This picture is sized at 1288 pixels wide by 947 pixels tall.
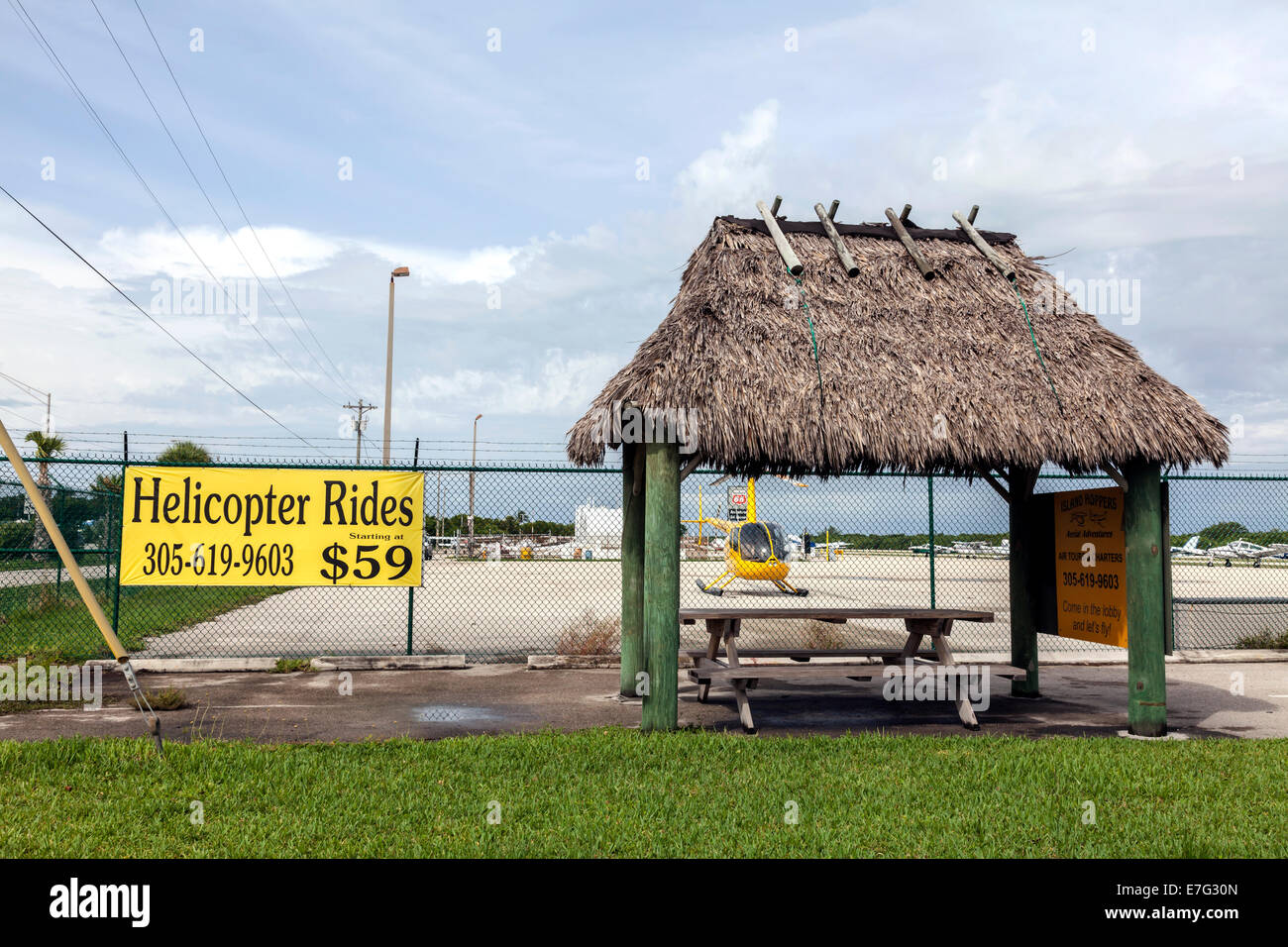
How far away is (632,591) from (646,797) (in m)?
4.23

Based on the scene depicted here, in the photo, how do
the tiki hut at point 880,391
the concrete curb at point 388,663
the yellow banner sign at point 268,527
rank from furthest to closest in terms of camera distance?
the concrete curb at point 388,663, the yellow banner sign at point 268,527, the tiki hut at point 880,391

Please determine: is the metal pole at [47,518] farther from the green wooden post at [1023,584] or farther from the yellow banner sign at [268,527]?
the green wooden post at [1023,584]

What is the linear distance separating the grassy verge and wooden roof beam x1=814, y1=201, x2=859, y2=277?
9.29 metres

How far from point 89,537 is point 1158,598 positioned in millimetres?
17762

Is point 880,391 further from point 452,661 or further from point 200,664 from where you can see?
point 200,664

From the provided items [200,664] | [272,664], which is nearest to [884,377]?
[272,664]

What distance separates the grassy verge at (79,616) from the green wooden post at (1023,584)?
10.3 meters

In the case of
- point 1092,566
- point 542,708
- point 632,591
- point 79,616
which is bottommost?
point 542,708

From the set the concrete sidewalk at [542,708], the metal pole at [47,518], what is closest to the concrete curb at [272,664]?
the concrete sidewalk at [542,708]

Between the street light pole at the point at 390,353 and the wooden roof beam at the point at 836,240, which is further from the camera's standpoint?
the street light pole at the point at 390,353

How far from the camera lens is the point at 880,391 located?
7848 millimetres

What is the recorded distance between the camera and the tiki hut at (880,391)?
7.43m

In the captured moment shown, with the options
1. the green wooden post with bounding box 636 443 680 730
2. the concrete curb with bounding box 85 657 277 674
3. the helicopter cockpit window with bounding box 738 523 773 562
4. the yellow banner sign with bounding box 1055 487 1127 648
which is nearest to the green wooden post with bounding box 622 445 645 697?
the green wooden post with bounding box 636 443 680 730

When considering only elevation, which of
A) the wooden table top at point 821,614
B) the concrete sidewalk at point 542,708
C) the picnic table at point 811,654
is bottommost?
the concrete sidewalk at point 542,708
